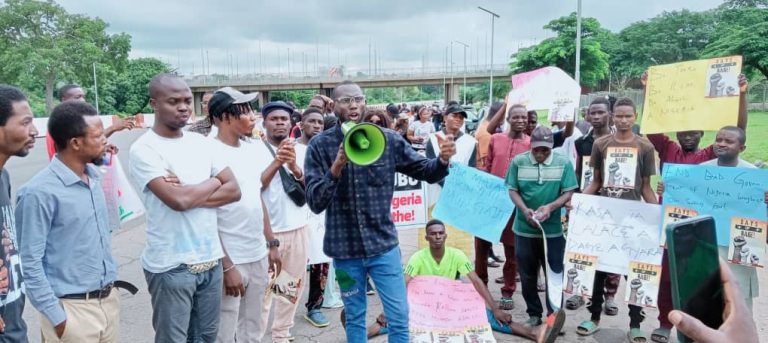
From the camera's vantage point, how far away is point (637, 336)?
4109 millimetres

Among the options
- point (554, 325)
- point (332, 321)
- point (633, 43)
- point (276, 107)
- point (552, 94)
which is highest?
point (633, 43)

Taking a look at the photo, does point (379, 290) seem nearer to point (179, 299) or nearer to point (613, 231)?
point (179, 299)

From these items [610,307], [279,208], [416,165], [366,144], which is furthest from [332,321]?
[610,307]

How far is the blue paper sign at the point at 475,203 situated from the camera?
4.71 metres

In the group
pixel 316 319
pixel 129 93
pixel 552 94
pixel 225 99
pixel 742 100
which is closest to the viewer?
pixel 225 99

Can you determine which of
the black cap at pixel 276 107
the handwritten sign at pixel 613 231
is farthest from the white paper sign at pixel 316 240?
the handwritten sign at pixel 613 231

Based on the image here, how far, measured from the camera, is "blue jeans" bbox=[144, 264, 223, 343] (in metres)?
2.58

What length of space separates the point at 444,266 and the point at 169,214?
244 centimetres

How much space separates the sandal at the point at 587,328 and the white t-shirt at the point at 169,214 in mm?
3113

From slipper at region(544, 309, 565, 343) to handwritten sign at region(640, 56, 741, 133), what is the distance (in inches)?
68.3

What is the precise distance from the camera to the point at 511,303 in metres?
4.83

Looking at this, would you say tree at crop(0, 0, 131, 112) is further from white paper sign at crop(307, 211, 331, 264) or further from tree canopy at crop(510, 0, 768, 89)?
white paper sign at crop(307, 211, 331, 264)

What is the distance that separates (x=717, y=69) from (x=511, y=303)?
8.61ft

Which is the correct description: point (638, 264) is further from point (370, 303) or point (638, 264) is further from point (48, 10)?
point (48, 10)
